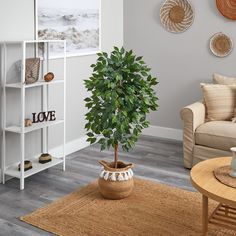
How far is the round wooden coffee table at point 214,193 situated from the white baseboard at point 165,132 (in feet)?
6.95

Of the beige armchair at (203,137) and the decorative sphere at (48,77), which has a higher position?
the decorative sphere at (48,77)

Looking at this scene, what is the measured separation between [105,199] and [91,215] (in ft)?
1.02

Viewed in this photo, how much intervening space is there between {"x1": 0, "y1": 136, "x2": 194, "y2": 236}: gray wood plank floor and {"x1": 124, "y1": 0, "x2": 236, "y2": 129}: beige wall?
1.88ft

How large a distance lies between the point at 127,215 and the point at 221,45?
2.53 metres

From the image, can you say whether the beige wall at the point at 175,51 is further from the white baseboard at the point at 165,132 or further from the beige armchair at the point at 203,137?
the beige armchair at the point at 203,137

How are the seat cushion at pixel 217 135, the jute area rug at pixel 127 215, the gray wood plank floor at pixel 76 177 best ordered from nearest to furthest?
the jute area rug at pixel 127 215 → the gray wood plank floor at pixel 76 177 → the seat cushion at pixel 217 135

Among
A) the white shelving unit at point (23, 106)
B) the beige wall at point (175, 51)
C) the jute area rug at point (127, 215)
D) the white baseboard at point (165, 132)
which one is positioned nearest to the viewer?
the jute area rug at point (127, 215)

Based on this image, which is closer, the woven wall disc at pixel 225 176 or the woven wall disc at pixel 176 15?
the woven wall disc at pixel 225 176

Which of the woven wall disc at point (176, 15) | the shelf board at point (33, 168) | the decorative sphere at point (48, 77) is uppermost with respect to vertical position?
the woven wall disc at point (176, 15)

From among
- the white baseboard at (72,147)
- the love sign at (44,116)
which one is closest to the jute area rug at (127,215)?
the love sign at (44,116)

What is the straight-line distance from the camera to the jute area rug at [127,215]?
2.62 m

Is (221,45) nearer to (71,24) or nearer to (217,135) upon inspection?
(217,135)

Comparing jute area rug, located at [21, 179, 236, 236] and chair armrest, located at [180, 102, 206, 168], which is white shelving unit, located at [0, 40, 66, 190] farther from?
chair armrest, located at [180, 102, 206, 168]

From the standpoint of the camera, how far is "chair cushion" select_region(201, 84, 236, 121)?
4.00 metres
